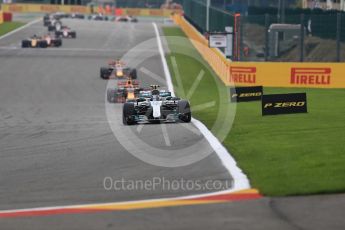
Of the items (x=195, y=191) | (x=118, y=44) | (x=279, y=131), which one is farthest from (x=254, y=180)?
(x=118, y=44)

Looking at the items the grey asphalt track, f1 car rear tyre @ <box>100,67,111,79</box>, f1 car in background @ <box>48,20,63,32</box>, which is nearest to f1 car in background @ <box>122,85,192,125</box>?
the grey asphalt track

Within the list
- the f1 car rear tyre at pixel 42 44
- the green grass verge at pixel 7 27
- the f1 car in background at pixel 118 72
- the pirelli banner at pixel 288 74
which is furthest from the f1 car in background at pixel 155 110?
the green grass verge at pixel 7 27

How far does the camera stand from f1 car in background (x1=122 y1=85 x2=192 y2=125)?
70.8 feet

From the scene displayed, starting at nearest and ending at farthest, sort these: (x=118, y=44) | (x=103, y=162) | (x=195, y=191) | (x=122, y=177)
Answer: (x=195, y=191), (x=122, y=177), (x=103, y=162), (x=118, y=44)

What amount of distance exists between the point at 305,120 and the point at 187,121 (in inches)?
118

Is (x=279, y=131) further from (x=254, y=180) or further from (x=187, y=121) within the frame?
(x=254, y=180)

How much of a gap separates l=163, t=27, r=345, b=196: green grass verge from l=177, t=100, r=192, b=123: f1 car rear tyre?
1.61 ft

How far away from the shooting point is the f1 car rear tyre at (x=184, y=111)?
21.7 metres

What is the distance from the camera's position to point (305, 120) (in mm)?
21547

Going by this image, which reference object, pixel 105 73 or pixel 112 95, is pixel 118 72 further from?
pixel 112 95

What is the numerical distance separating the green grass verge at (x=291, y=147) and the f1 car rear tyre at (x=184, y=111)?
489 millimetres

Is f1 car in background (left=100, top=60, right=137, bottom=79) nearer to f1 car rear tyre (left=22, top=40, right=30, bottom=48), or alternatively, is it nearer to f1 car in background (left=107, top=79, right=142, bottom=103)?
f1 car in background (left=107, top=79, right=142, bottom=103)

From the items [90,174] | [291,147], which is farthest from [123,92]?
[90,174]

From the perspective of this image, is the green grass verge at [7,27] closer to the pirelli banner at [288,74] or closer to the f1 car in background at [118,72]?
the f1 car in background at [118,72]
